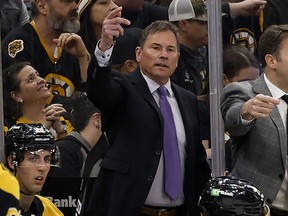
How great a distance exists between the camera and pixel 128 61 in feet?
18.2

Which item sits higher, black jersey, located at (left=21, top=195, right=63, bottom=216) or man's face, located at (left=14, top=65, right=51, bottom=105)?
man's face, located at (left=14, top=65, right=51, bottom=105)

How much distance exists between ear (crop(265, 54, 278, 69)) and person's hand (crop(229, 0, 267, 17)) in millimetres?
254

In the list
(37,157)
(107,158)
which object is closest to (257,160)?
(107,158)

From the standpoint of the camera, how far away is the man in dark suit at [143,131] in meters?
5.14

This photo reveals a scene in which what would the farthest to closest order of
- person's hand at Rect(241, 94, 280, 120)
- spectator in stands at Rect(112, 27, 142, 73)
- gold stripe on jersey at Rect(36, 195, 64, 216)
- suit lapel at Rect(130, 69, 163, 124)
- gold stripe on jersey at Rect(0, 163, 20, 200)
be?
spectator in stands at Rect(112, 27, 142, 73), suit lapel at Rect(130, 69, 163, 124), gold stripe on jersey at Rect(36, 195, 64, 216), person's hand at Rect(241, 94, 280, 120), gold stripe on jersey at Rect(0, 163, 20, 200)

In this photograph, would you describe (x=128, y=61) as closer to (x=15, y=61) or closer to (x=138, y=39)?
(x=138, y=39)

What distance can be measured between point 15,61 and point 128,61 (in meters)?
0.56

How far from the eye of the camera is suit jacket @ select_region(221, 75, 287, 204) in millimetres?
5199

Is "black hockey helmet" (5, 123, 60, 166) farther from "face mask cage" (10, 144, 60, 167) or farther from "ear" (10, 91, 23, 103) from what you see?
"ear" (10, 91, 23, 103)

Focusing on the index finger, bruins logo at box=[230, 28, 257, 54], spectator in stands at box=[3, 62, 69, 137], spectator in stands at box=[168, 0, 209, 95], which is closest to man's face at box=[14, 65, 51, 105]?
spectator in stands at box=[3, 62, 69, 137]

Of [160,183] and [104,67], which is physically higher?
[104,67]

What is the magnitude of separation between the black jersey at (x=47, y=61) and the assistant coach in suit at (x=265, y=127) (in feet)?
2.48

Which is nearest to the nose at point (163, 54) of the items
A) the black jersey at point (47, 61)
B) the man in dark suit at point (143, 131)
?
the man in dark suit at point (143, 131)

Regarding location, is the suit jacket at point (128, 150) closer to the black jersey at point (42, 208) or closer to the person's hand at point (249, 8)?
the black jersey at point (42, 208)
